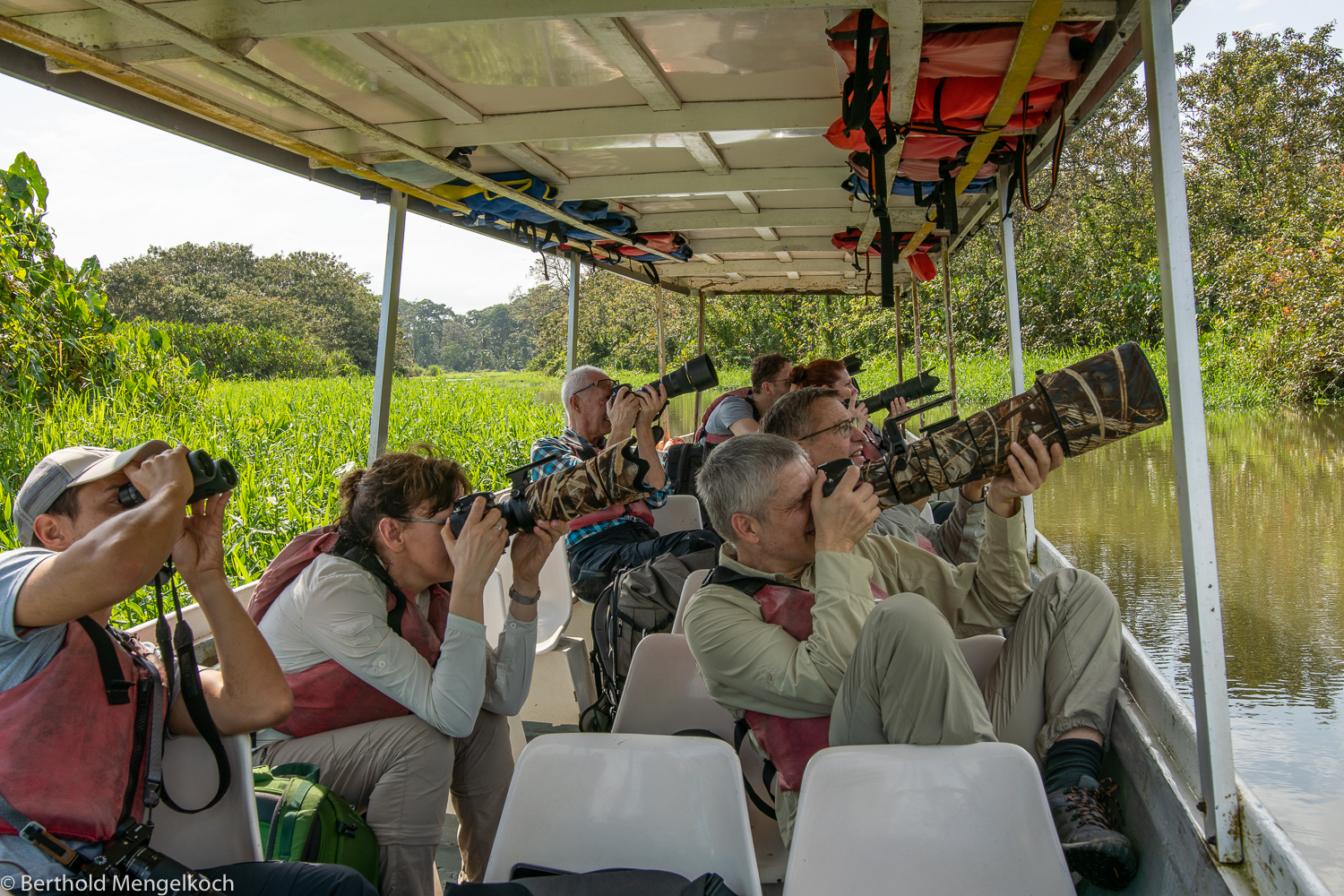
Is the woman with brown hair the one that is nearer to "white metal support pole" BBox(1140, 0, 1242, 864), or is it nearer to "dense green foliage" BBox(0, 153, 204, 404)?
"white metal support pole" BBox(1140, 0, 1242, 864)

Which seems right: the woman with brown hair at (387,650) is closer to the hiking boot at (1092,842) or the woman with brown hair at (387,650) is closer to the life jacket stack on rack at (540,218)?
the hiking boot at (1092,842)

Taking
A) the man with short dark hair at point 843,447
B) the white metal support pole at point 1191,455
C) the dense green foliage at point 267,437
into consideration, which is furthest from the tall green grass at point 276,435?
the white metal support pole at point 1191,455

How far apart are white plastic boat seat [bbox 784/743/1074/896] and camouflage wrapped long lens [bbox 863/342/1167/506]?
520mm

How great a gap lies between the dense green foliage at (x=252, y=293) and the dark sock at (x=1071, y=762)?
28.0m

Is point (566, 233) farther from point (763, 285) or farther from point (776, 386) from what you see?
point (763, 285)

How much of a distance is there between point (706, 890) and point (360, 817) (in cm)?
69

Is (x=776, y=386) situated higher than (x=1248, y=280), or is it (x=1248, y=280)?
(x=1248, y=280)

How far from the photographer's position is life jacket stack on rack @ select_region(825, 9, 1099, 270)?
168 cm

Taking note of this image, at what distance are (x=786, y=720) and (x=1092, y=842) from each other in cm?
53

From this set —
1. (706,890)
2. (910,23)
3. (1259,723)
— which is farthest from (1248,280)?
(706,890)

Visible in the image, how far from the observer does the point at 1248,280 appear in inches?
497

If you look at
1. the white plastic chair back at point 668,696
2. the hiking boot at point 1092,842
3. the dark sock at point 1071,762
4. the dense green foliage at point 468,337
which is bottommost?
the hiking boot at point 1092,842

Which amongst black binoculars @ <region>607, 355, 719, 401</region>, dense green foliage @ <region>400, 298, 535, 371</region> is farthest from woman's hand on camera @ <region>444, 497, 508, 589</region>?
dense green foliage @ <region>400, 298, 535, 371</region>

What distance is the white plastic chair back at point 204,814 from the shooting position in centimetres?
126
